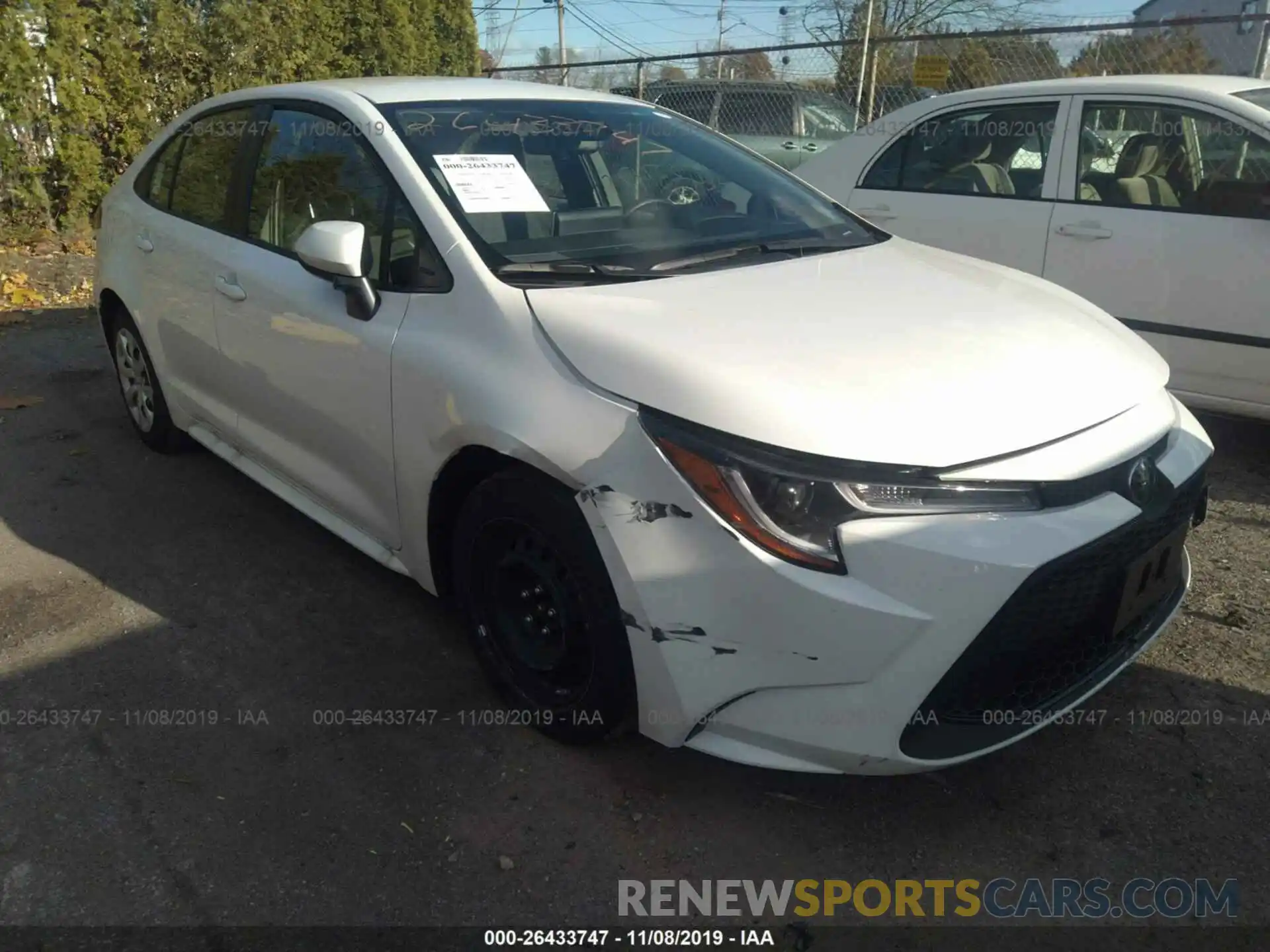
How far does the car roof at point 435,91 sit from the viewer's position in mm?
3291

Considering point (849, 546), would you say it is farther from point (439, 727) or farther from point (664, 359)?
point (439, 727)

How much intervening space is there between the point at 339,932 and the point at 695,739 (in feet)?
2.79

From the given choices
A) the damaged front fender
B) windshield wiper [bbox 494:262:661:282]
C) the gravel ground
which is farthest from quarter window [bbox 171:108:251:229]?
the damaged front fender

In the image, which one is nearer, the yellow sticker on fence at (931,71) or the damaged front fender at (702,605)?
the damaged front fender at (702,605)

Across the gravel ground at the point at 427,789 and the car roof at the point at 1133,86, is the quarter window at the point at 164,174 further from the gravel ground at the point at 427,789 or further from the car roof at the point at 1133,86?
the car roof at the point at 1133,86

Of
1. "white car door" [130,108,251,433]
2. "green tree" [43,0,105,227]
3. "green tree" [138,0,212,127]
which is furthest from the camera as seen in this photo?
"green tree" [138,0,212,127]

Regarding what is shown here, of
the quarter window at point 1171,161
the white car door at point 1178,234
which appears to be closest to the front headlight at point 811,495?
A: the white car door at point 1178,234

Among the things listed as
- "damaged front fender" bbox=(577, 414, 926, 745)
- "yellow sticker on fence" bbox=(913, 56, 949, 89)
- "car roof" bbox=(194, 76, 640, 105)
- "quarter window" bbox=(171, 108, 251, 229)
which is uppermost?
"yellow sticker on fence" bbox=(913, 56, 949, 89)

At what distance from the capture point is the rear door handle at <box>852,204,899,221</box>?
541cm

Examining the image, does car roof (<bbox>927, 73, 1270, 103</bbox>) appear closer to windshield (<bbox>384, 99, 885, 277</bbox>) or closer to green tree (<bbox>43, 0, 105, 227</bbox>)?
windshield (<bbox>384, 99, 885, 277</bbox>)

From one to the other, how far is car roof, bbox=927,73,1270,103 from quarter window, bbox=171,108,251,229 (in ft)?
11.4

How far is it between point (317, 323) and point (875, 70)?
34.4 feet

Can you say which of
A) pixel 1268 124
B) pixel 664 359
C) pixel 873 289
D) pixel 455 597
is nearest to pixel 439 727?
pixel 455 597

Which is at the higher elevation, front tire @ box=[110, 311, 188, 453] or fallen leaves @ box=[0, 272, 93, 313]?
front tire @ box=[110, 311, 188, 453]
